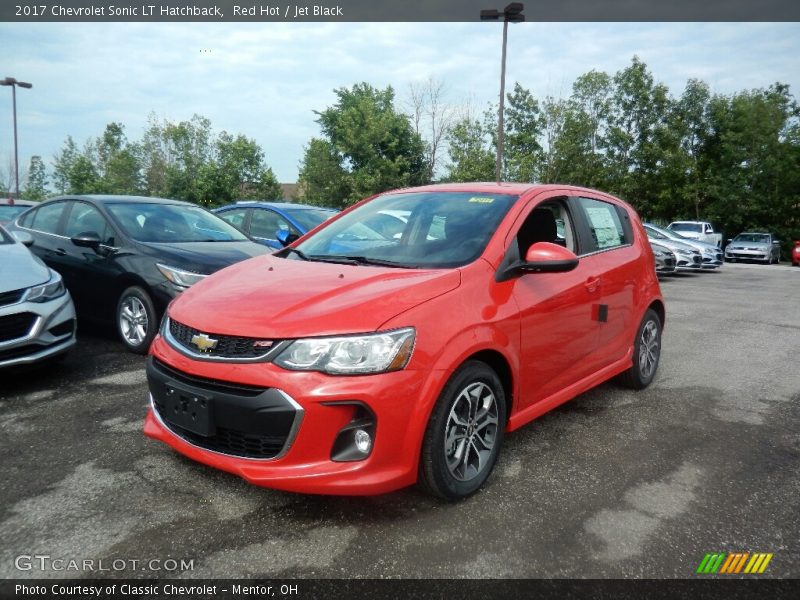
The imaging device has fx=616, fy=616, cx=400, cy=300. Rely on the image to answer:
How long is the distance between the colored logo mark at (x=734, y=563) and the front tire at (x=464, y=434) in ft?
3.33

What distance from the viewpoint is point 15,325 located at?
438 centimetres

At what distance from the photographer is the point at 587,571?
7.84 ft

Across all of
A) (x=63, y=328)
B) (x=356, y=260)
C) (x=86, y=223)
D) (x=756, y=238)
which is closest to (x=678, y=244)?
(x=756, y=238)

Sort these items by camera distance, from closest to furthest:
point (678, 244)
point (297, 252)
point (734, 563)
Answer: point (734, 563)
point (297, 252)
point (678, 244)

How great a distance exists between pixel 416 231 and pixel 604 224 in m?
1.60

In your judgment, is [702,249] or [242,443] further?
[702,249]

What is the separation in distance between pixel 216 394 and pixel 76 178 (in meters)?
44.9

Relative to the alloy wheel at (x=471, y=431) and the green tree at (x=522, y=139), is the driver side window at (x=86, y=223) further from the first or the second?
the green tree at (x=522, y=139)

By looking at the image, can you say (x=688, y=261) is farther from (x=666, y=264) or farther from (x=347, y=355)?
(x=347, y=355)

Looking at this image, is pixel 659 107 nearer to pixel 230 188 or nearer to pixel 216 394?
pixel 230 188

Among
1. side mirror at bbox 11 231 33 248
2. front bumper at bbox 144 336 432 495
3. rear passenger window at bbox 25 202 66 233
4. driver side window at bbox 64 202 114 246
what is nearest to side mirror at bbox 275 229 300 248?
front bumper at bbox 144 336 432 495

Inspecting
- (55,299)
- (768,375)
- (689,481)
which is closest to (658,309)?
(768,375)

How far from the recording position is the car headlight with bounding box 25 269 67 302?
4.57 metres

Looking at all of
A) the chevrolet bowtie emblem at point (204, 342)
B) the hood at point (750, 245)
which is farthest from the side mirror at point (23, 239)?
the hood at point (750, 245)
